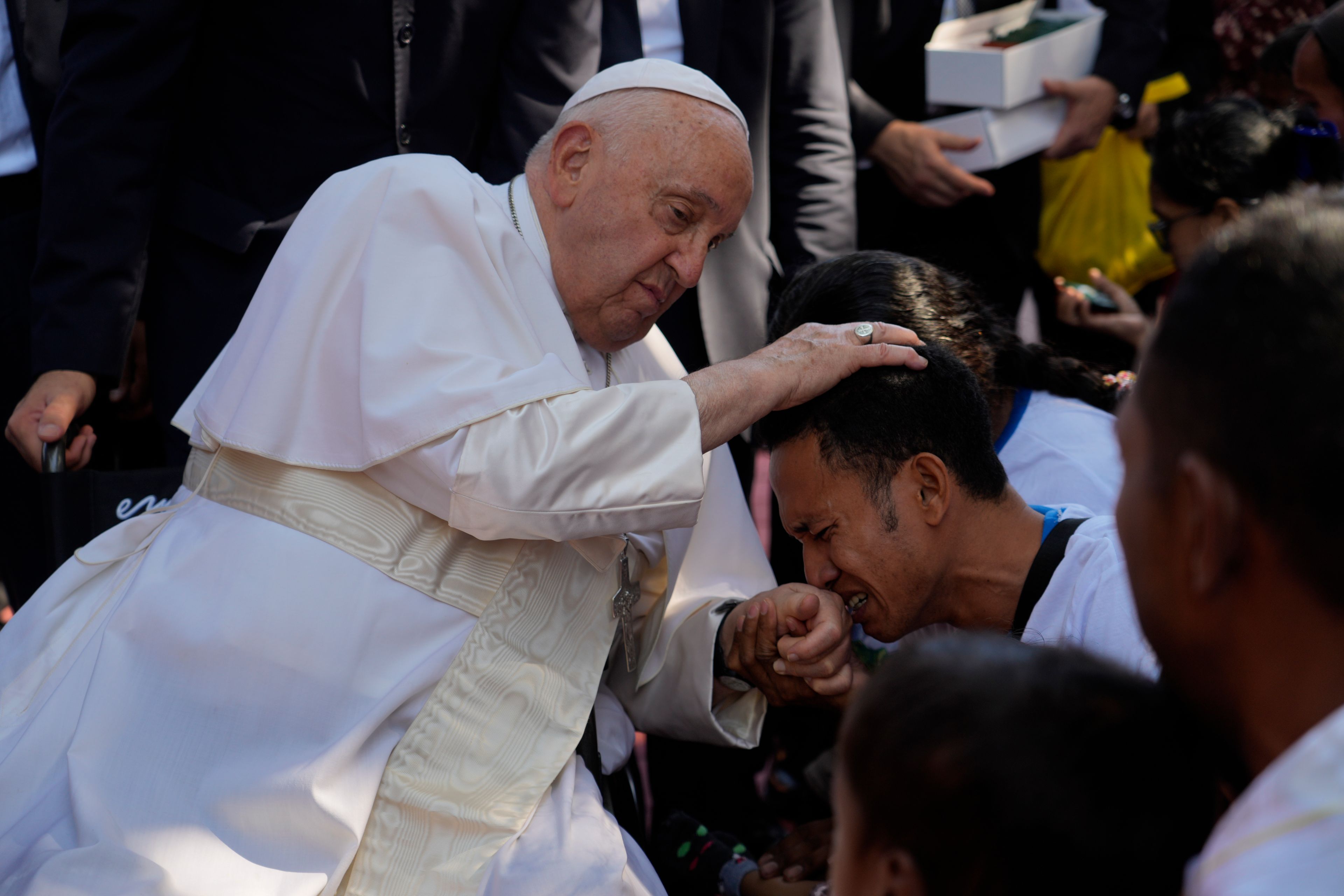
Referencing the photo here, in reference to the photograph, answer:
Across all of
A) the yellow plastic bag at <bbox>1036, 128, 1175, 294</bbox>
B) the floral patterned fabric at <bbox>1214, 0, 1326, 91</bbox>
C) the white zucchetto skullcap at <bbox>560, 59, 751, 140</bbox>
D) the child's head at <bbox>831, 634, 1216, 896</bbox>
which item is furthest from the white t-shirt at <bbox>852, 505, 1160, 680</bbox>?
the floral patterned fabric at <bbox>1214, 0, 1326, 91</bbox>

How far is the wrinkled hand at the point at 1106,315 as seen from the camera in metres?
4.23

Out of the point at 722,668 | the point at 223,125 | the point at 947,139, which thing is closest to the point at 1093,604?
the point at 722,668

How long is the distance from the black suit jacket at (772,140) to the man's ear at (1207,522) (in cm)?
254

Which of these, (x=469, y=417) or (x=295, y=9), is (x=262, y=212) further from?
(x=469, y=417)

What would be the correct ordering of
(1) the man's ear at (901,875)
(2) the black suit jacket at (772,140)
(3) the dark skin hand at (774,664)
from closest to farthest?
1. (1) the man's ear at (901,875)
2. (3) the dark skin hand at (774,664)
3. (2) the black suit jacket at (772,140)

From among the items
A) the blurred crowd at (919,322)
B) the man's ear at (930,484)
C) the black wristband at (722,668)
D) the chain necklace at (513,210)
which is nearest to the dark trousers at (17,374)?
the blurred crowd at (919,322)

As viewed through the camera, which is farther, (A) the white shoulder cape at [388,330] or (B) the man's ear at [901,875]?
(A) the white shoulder cape at [388,330]

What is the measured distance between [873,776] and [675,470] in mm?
937

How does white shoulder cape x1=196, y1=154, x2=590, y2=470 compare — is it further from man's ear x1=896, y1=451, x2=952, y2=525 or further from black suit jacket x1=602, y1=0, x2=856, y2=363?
black suit jacket x1=602, y1=0, x2=856, y2=363

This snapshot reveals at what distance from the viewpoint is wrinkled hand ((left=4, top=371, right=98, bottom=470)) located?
2.80 meters

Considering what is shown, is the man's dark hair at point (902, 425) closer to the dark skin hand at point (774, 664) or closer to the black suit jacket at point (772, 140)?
the dark skin hand at point (774, 664)

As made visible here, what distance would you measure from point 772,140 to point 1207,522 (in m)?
2.87

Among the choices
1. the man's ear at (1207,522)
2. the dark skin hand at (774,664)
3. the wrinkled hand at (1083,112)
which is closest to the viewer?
the man's ear at (1207,522)

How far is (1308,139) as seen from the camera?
3820mm
